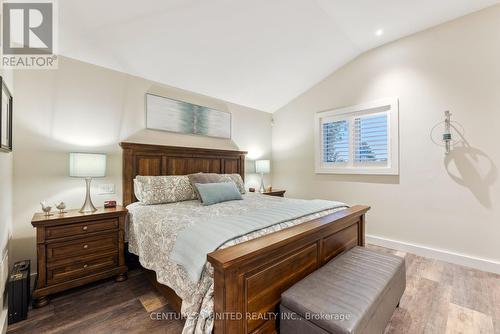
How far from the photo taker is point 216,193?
2.64m

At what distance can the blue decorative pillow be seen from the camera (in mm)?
2559

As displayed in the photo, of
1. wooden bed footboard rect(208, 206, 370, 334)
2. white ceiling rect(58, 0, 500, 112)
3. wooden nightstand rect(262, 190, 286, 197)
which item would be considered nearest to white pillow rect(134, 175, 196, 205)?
white ceiling rect(58, 0, 500, 112)

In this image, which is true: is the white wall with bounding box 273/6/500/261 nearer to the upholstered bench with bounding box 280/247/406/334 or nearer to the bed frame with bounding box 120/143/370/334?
the bed frame with bounding box 120/143/370/334

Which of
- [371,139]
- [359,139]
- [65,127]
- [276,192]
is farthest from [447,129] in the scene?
[65,127]

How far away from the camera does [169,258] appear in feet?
5.22

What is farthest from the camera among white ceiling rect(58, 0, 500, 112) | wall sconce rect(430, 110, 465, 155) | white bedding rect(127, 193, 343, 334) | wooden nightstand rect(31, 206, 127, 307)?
wall sconce rect(430, 110, 465, 155)

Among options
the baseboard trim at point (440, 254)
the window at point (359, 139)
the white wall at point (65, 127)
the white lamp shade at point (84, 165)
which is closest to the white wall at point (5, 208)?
the white wall at point (65, 127)

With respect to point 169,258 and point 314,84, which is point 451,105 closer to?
point 314,84

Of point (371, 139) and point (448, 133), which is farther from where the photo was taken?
point (371, 139)

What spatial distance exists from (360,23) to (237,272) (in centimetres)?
332

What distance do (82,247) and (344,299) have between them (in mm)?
2264

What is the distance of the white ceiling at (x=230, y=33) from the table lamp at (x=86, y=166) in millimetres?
1164

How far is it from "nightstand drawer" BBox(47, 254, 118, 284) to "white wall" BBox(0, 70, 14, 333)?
0.99 ft

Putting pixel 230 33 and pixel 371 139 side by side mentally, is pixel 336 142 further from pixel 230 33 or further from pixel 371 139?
pixel 230 33
